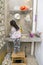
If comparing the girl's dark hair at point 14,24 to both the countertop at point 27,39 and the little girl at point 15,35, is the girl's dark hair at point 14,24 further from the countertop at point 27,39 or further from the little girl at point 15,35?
the countertop at point 27,39

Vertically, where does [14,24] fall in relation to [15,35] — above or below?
above

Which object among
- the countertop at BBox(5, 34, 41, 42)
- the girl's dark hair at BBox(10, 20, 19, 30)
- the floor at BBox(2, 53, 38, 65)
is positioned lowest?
the floor at BBox(2, 53, 38, 65)

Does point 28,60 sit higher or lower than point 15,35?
lower

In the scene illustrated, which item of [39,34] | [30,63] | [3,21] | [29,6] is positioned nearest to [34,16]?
[29,6]

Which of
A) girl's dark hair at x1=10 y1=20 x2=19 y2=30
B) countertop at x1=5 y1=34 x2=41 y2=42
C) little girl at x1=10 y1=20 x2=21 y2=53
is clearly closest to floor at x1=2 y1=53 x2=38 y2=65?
little girl at x1=10 y1=20 x2=21 y2=53

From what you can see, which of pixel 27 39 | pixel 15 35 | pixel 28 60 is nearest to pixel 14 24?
pixel 15 35

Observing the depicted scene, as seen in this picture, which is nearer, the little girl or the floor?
the floor

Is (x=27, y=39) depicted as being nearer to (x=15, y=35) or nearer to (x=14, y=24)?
(x=15, y=35)

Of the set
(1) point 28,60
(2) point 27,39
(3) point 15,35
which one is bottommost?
(1) point 28,60

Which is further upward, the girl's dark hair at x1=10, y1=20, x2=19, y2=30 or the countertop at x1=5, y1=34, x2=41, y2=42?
the girl's dark hair at x1=10, y1=20, x2=19, y2=30

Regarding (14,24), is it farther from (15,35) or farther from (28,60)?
(28,60)

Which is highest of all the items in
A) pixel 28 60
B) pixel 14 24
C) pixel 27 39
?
A: pixel 14 24

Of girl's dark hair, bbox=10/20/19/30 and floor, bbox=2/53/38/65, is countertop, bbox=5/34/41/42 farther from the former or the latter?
floor, bbox=2/53/38/65

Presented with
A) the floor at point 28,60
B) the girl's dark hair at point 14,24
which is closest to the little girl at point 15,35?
the girl's dark hair at point 14,24
